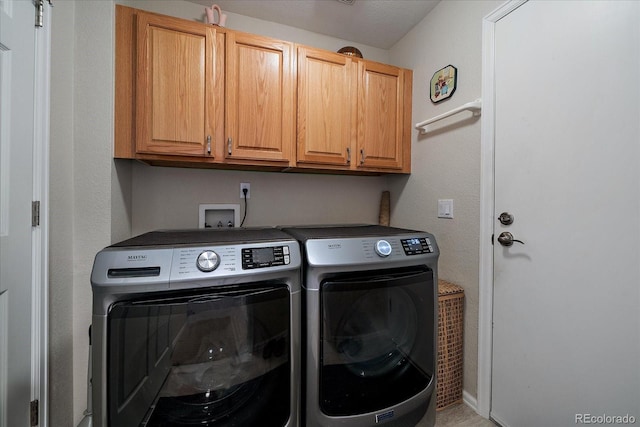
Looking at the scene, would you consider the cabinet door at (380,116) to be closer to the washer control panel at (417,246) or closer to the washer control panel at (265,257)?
the washer control panel at (417,246)

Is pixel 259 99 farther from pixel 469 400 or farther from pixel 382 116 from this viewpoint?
pixel 469 400

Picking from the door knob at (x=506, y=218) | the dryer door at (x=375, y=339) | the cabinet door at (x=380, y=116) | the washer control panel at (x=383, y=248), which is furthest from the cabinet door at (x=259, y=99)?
the door knob at (x=506, y=218)

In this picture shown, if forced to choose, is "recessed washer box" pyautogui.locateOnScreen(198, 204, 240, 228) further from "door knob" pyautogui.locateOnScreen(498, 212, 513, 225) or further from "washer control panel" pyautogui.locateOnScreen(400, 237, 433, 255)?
"door knob" pyautogui.locateOnScreen(498, 212, 513, 225)

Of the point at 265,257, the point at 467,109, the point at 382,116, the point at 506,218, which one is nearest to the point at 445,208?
the point at 506,218

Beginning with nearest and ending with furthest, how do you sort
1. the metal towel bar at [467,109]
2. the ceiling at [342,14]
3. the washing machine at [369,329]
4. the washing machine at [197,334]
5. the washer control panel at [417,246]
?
the washing machine at [197,334], the washing machine at [369,329], the washer control panel at [417,246], the metal towel bar at [467,109], the ceiling at [342,14]

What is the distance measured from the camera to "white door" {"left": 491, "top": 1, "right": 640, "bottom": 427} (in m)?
0.95

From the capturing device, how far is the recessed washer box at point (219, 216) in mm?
1821

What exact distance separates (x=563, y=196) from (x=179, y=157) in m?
1.94

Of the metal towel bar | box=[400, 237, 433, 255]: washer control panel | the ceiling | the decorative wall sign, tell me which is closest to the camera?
box=[400, 237, 433, 255]: washer control panel

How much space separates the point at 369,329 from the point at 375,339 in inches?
2.5

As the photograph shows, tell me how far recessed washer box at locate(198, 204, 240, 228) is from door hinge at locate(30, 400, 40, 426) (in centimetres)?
108

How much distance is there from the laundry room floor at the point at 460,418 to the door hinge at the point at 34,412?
→ 187 centimetres

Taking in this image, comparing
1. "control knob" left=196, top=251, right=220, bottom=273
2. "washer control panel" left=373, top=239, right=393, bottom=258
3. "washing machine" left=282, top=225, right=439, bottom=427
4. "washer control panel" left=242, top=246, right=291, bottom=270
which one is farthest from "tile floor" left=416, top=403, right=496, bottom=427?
"control knob" left=196, top=251, right=220, bottom=273

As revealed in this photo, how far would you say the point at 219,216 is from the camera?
6.14ft
